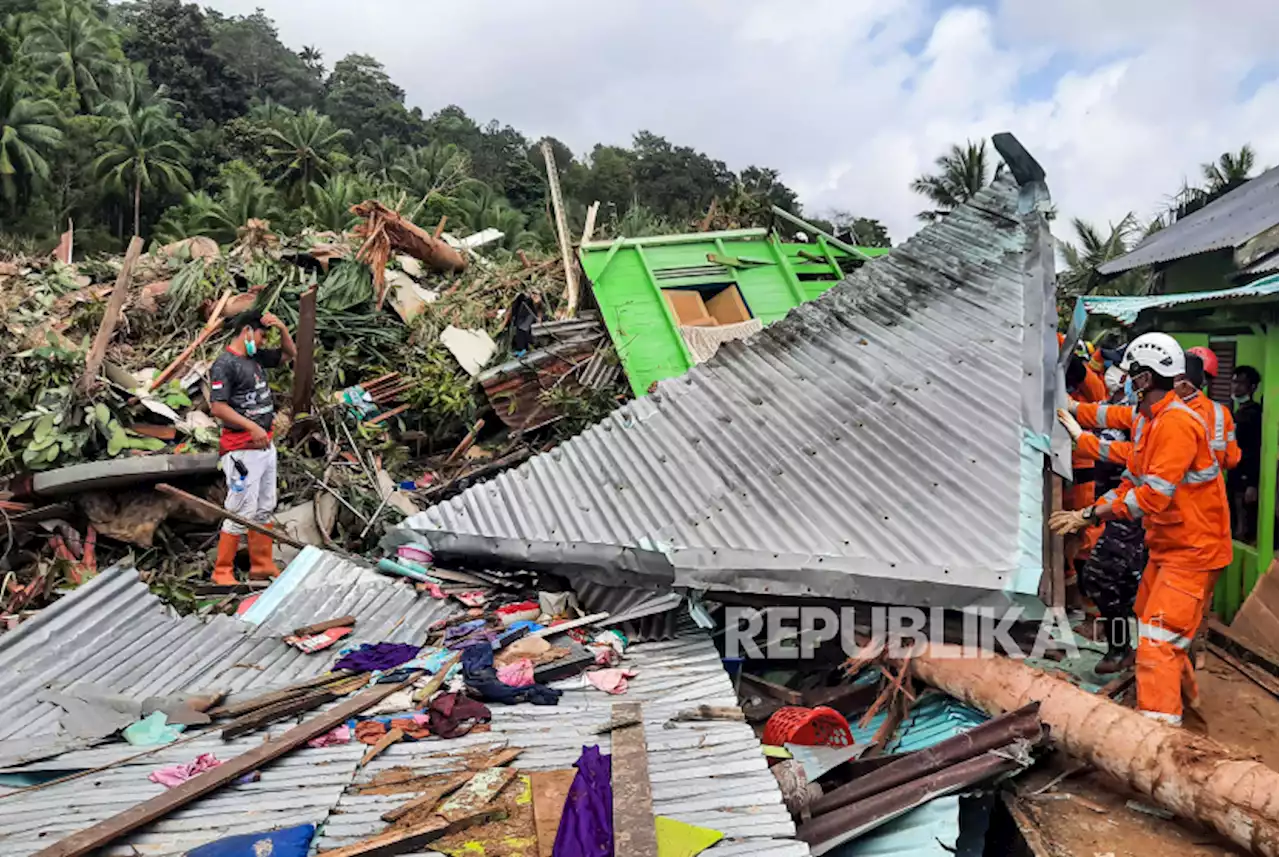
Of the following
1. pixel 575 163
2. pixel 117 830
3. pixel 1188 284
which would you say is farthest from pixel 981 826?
pixel 575 163

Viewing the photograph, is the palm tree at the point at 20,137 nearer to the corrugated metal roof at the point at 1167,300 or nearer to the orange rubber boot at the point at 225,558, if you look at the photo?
the orange rubber boot at the point at 225,558

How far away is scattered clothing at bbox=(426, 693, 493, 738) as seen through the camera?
329 centimetres

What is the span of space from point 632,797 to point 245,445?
4727 millimetres

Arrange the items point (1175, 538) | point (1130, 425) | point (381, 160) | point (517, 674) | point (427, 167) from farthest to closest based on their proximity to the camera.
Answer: point (381, 160) < point (427, 167) < point (1130, 425) < point (1175, 538) < point (517, 674)

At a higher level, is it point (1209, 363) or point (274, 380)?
point (274, 380)

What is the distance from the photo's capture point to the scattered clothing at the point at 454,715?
3287 mm

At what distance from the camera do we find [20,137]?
2798 centimetres

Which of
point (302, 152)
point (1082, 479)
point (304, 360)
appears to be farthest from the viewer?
point (302, 152)

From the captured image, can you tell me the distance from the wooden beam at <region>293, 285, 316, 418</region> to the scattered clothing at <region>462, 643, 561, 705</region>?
464 cm

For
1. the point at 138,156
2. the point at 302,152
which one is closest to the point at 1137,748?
the point at 138,156

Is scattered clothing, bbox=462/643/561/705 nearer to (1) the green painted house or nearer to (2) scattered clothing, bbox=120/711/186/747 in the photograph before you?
(2) scattered clothing, bbox=120/711/186/747

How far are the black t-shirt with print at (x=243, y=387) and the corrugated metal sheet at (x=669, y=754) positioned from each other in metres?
3.78

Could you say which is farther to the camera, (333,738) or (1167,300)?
(1167,300)

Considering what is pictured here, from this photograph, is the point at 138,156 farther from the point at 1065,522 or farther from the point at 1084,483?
the point at 1065,522
